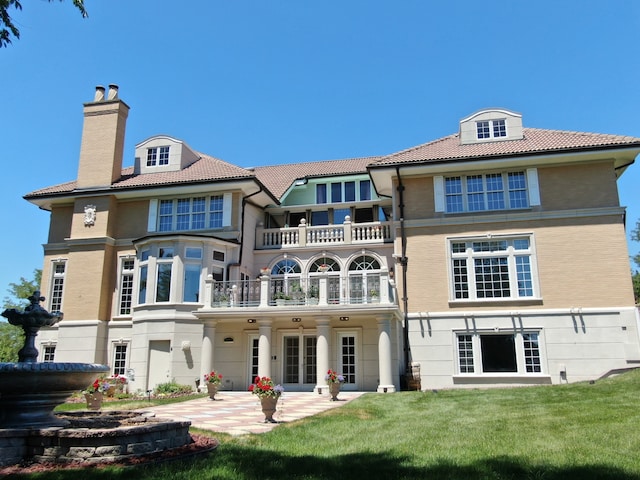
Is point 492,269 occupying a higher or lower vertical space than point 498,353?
higher

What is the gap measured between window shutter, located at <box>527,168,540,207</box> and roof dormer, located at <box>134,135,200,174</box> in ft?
52.7

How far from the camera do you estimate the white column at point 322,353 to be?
758 inches

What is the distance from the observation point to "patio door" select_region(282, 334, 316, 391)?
2147cm

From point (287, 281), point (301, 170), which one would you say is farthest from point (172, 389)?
point (301, 170)

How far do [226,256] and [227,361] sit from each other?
454 centimetres

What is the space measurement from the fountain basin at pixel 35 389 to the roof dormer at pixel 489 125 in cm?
1918

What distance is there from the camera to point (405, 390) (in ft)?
64.7

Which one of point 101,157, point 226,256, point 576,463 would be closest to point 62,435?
point 576,463

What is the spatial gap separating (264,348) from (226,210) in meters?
7.13

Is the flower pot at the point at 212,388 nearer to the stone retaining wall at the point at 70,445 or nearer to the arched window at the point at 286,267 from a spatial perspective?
the arched window at the point at 286,267

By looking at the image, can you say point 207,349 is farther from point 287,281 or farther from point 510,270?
point 510,270

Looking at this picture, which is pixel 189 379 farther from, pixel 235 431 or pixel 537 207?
Answer: pixel 537 207

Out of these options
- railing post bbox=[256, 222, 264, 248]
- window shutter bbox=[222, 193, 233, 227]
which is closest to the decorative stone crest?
window shutter bbox=[222, 193, 233, 227]

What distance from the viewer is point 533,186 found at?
21.4 meters
